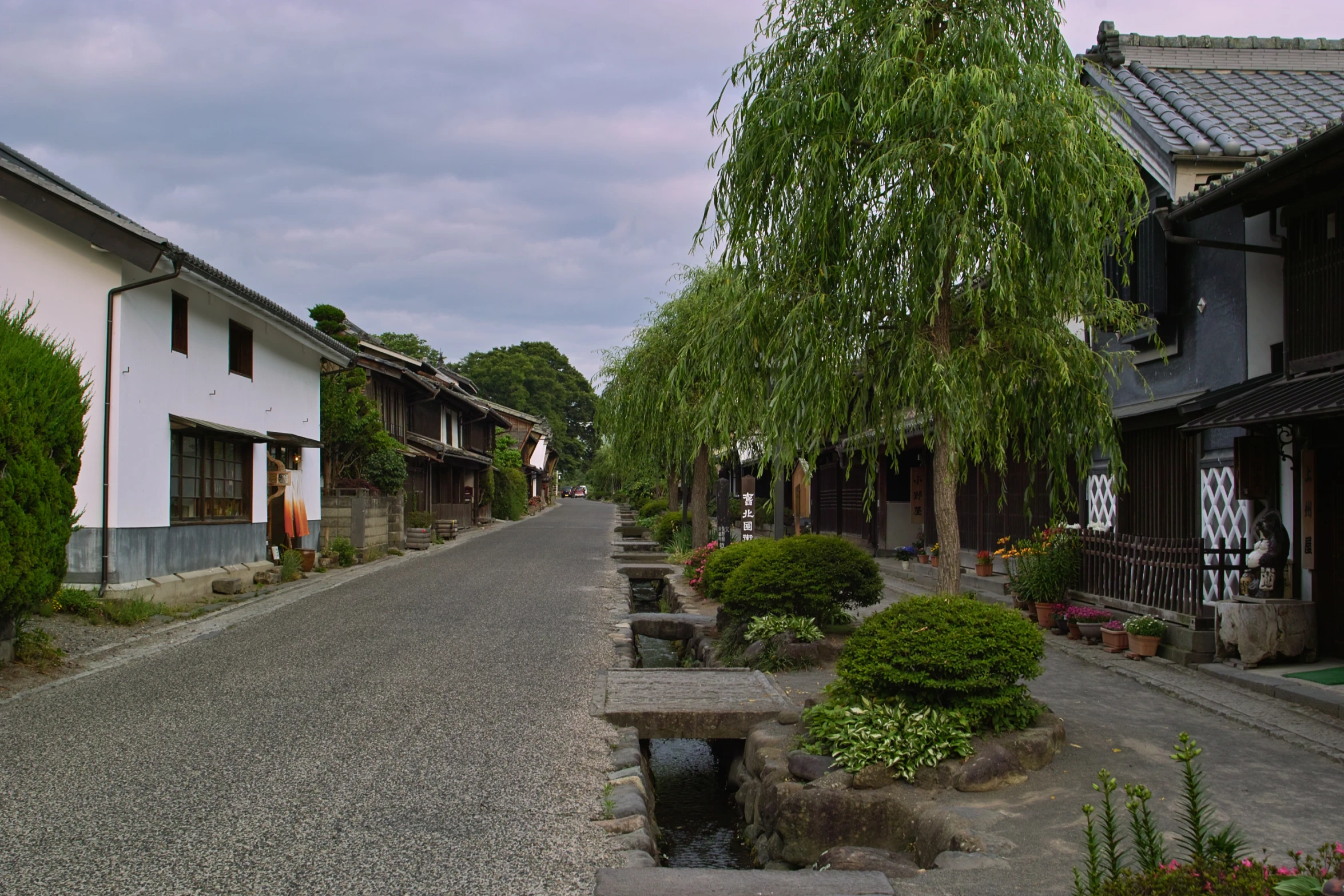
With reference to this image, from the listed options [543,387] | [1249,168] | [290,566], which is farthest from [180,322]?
[543,387]

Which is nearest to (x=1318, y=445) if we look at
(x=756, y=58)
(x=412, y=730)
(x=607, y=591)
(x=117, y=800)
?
(x=756, y=58)

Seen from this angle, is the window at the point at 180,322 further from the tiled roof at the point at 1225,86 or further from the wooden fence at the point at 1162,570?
the wooden fence at the point at 1162,570

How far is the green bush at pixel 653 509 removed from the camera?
39.6 meters

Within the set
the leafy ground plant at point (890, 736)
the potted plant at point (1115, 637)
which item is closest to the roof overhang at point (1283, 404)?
the potted plant at point (1115, 637)

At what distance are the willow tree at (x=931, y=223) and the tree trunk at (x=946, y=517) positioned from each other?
0.8 inches

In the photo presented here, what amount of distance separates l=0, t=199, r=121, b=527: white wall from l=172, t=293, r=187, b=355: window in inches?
70.7

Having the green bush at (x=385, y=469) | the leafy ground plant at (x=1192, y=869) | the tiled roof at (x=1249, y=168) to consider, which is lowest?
the leafy ground plant at (x=1192, y=869)

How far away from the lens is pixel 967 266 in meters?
6.02

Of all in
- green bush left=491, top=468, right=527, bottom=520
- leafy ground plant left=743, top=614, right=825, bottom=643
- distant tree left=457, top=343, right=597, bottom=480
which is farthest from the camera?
distant tree left=457, top=343, right=597, bottom=480

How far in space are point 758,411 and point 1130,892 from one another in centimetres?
476

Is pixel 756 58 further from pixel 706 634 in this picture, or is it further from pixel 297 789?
pixel 706 634

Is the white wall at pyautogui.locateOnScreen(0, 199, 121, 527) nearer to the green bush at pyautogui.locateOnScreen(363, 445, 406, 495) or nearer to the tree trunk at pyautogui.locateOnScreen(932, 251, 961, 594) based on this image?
the tree trunk at pyautogui.locateOnScreen(932, 251, 961, 594)

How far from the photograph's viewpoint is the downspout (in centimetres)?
851

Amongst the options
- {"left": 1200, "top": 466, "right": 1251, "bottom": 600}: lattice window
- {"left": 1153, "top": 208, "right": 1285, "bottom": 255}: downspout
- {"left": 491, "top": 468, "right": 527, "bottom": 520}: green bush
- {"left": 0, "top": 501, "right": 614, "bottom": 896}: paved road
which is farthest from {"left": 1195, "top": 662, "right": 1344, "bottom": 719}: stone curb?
{"left": 491, "top": 468, "right": 527, "bottom": 520}: green bush
